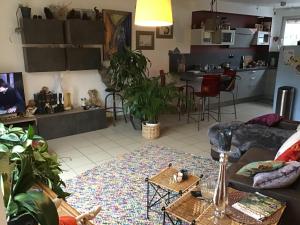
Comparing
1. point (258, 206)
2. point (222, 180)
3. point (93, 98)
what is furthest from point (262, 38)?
point (222, 180)

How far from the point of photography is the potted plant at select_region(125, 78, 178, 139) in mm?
4109

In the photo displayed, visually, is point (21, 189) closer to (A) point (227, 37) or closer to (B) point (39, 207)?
(B) point (39, 207)

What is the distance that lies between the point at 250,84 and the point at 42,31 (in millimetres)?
5312

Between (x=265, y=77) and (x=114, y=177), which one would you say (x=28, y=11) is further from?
(x=265, y=77)

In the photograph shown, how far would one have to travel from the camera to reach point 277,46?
767 centimetres

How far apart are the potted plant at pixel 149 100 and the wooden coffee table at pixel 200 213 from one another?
2266 millimetres

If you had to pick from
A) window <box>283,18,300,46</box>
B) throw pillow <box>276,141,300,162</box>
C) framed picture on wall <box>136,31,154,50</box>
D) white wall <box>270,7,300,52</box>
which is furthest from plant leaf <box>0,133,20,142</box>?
white wall <box>270,7,300,52</box>

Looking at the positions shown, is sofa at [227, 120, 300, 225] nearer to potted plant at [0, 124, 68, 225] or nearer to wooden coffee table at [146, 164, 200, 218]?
wooden coffee table at [146, 164, 200, 218]

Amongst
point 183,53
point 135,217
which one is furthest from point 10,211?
point 183,53

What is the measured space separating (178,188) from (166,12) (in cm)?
143

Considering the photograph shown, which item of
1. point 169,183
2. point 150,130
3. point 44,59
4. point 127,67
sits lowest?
point 150,130

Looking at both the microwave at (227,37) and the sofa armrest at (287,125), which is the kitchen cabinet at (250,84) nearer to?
the microwave at (227,37)

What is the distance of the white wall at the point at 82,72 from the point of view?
390 cm

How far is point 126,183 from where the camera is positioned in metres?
2.92
